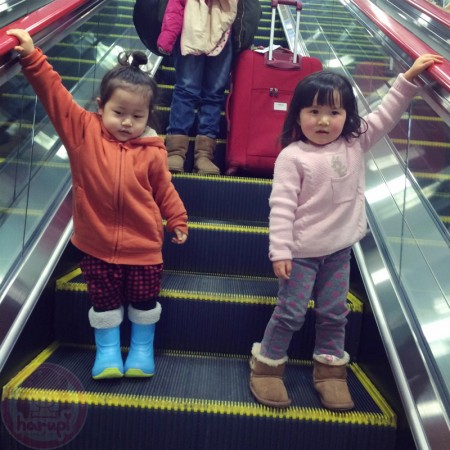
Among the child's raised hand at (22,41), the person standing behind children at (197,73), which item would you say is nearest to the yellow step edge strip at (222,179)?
the person standing behind children at (197,73)

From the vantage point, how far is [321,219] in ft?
5.98

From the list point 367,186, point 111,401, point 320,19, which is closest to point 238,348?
point 111,401

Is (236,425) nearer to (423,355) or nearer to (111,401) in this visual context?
(111,401)

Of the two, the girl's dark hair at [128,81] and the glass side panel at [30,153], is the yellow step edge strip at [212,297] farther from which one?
the girl's dark hair at [128,81]

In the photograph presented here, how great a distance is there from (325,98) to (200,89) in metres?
1.44

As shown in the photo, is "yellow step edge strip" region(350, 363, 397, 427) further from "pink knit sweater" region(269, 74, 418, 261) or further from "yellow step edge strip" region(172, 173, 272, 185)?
"yellow step edge strip" region(172, 173, 272, 185)

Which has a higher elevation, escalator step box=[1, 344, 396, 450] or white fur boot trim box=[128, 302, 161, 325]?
white fur boot trim box=[128, 302, 161, 325]

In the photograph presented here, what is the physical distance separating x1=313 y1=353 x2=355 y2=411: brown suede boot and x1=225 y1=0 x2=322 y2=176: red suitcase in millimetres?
1389

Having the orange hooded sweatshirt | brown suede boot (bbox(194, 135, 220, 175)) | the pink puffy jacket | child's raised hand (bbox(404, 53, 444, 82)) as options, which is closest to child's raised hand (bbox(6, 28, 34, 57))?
the orange hooded sweatshirt

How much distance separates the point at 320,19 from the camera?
4.77 meters

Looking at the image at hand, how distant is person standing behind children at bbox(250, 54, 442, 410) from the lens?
1.80m

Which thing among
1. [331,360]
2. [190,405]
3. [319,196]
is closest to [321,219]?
[319,196]

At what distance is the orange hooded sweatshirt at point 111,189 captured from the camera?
72.3 inches

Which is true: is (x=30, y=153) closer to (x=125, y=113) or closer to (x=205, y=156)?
(x=125, y=113)
